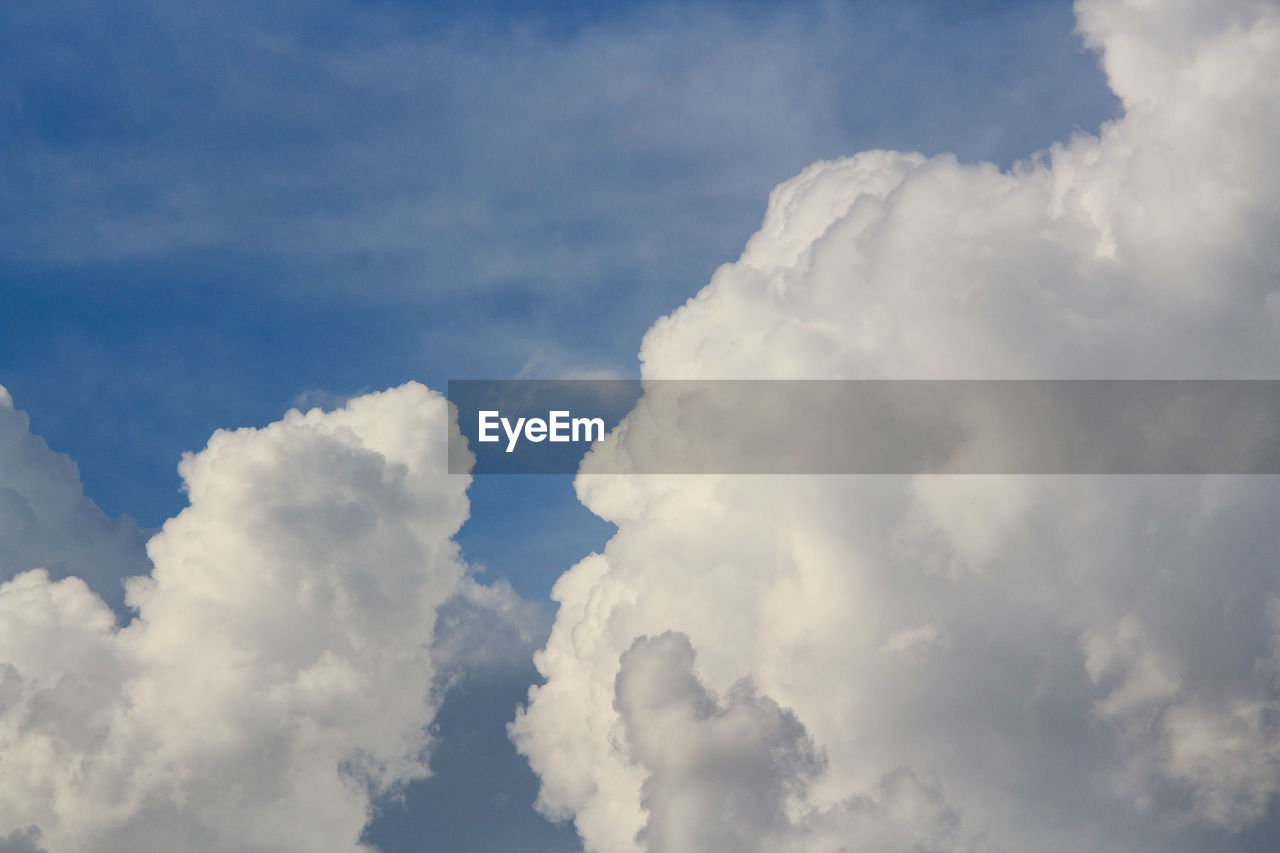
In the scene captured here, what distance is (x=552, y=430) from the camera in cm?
17962

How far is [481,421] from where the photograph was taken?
181000 mm

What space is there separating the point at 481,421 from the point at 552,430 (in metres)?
9.41
